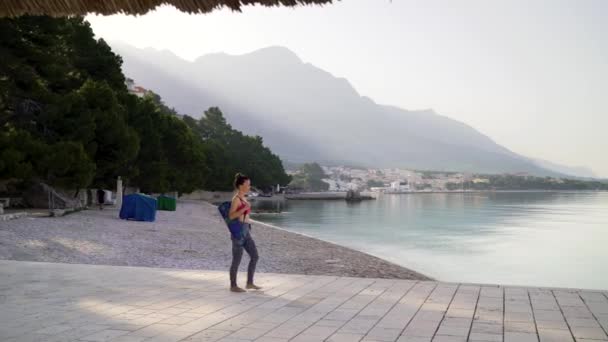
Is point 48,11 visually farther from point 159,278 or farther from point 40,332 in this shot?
point 159,278

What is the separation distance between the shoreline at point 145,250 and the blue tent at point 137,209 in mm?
2638

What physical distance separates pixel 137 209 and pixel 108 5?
2261cm

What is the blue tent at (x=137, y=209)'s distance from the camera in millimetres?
27516

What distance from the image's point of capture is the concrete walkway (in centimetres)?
601

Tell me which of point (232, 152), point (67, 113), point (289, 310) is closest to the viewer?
point (289, 310)

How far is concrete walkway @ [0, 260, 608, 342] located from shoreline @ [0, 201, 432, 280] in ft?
17.8

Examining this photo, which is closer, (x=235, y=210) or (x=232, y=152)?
(x=235, y=210)

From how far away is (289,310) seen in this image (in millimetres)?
7211

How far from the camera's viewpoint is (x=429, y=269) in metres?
25.1

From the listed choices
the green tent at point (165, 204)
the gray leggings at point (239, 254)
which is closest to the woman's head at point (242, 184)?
the gray leggings at point (239, 254)

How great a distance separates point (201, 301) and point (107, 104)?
89.3 ft

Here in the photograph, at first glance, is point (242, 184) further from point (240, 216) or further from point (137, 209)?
point (137, 209)

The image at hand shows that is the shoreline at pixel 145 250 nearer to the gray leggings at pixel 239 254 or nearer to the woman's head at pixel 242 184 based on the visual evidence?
the gray leggings at pixel 239 254

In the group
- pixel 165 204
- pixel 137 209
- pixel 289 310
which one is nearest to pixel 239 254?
pixel 289 310
